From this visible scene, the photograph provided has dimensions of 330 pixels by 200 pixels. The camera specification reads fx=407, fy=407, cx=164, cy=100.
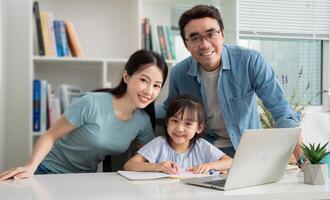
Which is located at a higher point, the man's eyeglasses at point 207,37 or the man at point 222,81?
the man's eyeglasses at point 207,37

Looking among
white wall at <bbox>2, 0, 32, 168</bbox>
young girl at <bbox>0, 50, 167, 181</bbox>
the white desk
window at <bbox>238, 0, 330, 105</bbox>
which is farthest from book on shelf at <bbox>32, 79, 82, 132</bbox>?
window at <bbox>238, 0, 330, 105</bbox>

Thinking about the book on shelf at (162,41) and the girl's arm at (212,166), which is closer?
the girl's arm at (212,166)

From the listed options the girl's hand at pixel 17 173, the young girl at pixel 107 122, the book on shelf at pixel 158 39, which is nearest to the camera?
the girl's hand at pixel 17 173

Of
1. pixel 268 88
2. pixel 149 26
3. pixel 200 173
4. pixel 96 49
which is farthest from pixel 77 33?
pixel 200 173

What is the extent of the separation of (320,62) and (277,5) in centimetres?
65

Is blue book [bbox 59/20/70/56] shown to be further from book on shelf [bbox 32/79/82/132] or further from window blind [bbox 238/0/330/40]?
window blind [bbox 238/0/330/40]

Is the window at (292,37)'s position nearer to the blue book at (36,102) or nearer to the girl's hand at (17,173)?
the blue book at (36,102)

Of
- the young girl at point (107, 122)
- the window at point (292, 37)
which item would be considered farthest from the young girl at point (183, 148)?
the window at point (292, 37)

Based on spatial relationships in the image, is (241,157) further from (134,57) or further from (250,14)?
(250,14)

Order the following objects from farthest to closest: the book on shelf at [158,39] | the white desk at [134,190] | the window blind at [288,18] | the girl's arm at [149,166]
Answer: the window blind at [288,18] → the book on shelf at [158,39] → the girl's arm at [149,166] → the white desk at [134,190]

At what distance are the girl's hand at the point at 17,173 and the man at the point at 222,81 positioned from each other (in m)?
0.68

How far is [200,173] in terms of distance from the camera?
4.66ft

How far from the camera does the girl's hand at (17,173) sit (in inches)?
50.9

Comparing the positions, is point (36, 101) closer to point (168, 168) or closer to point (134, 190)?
point (168, 168)
